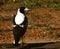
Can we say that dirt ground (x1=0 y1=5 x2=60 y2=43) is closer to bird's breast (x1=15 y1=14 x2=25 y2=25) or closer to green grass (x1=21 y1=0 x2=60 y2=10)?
green grass (x1=21 y1=0 x2=60 y2=10)

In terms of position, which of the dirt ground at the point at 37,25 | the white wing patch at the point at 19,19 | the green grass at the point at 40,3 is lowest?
the dirt ground at the point at 37,25

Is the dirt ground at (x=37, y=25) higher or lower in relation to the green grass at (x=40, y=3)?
lower

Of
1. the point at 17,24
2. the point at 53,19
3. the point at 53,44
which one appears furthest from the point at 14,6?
the point at 53,44

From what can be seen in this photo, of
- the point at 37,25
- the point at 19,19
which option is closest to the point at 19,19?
the point at 19,19

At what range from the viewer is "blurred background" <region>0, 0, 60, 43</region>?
9.01m

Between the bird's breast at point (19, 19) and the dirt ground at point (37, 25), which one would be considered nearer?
the bird's breast at point (19, 19)

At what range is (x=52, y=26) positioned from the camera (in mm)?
10117

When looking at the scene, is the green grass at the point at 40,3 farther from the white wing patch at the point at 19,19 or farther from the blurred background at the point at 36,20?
the white wing patch at the point at 19,19

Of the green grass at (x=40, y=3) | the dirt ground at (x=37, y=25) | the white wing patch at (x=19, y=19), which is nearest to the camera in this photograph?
the white wing patch at (x=19, y=19)

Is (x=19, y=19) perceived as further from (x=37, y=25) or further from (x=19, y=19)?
(x=37, y=25)

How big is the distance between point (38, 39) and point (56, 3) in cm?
444

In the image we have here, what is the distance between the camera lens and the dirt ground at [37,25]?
29.2ft

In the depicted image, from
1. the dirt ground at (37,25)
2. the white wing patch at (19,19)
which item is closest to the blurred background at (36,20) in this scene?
the dirt ground at (37,25)

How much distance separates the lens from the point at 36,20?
1092cm
